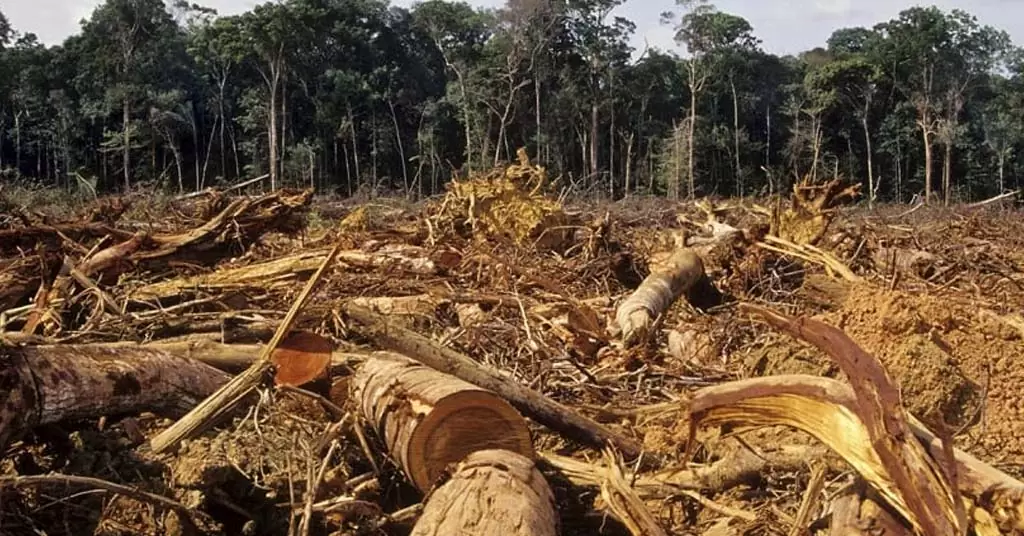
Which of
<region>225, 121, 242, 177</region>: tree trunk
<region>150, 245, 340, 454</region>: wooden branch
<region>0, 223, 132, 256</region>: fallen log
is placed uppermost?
<region>225, 121, 242, 177</region>: tree trunk

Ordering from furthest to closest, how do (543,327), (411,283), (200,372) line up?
(411,283), (543,327), (200,372)

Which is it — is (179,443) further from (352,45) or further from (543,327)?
(352,45)

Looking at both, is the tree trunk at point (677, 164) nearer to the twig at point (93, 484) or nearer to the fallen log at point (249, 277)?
the fallen log at point (249, 277)

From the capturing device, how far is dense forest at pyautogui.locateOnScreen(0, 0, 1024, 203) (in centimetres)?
3978

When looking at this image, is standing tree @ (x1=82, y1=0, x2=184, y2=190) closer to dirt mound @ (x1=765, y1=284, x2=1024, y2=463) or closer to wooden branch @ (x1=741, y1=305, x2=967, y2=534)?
dirt mound @ (x1=765, y1=284, x2=1024, y2=463)

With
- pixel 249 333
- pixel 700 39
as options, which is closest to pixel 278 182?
pixel 700 39

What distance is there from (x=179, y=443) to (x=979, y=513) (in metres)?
2.33

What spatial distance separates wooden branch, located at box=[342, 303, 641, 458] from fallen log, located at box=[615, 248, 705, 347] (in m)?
1.60

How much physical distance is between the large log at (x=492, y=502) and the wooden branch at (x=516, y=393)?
62 cm

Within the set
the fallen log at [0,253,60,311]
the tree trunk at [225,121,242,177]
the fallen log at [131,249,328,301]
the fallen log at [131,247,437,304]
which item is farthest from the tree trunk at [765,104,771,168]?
the fallen log at [0,253,60,311]

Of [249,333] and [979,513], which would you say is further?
[249,333]

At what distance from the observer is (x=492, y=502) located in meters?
2.61

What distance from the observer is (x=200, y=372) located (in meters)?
3.55

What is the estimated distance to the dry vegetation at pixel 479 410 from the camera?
2508 mm
